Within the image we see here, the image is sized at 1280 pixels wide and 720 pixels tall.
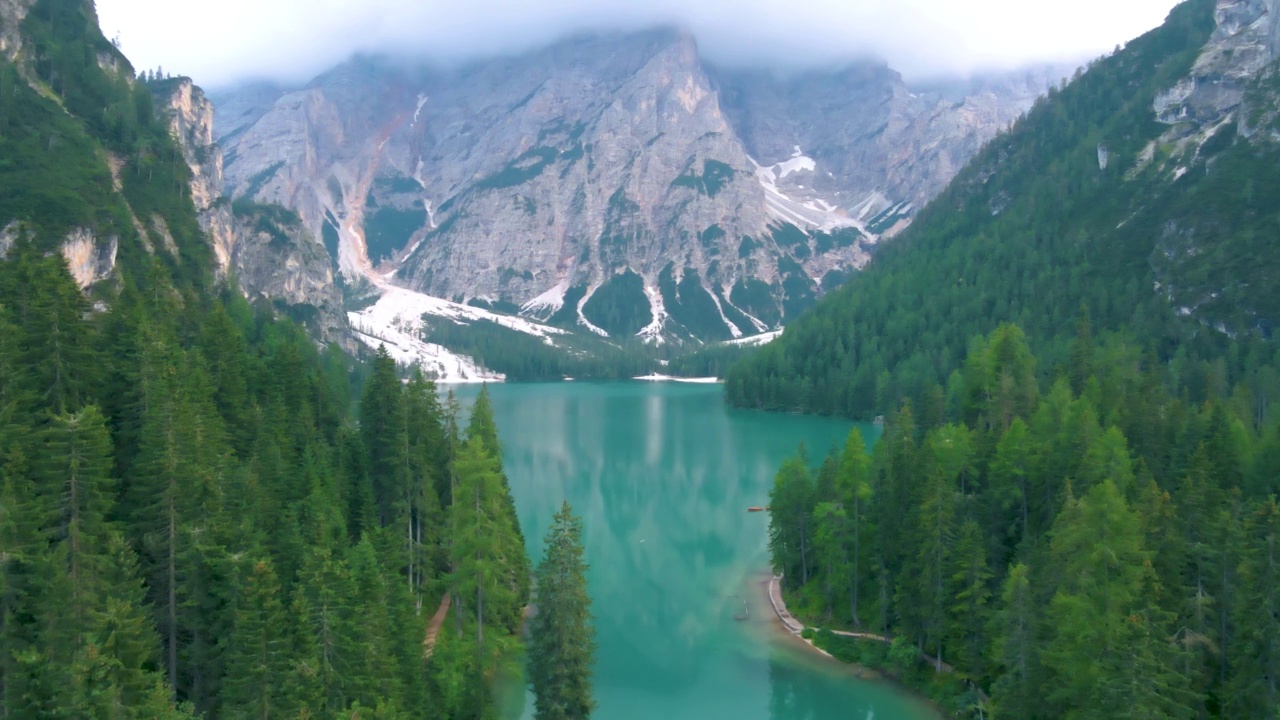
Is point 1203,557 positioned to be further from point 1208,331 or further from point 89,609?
point 1208,331

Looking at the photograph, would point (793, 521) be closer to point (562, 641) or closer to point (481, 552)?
point (481, 552)

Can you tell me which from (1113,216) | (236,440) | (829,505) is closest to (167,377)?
(236,440)

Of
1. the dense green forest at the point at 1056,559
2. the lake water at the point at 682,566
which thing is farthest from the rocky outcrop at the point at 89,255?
the dense green forest at the point at 1056,559

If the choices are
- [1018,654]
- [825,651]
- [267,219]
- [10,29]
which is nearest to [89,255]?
[10,29]

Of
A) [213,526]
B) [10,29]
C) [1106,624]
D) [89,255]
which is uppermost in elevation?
[10,29]

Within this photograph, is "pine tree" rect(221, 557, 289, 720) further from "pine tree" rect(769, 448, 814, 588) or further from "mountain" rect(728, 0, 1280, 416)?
"mountain" rect(728, 0, 1280, 416)

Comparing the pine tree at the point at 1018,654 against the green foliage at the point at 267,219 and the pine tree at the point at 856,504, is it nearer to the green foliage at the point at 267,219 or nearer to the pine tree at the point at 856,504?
the pine tree at the point at 856,504
